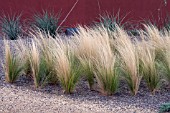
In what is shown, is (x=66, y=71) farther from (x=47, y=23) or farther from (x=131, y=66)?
(x=47, y=23)

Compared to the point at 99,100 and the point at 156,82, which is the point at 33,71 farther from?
the point at 156,82

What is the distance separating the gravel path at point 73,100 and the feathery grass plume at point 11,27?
478 cm

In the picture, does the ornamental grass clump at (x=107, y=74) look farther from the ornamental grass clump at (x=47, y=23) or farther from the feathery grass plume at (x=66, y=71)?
the ornamental grass clump at (x=47, y=23)

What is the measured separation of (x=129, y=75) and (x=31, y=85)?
1.70m

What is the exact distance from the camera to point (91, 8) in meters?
15.1

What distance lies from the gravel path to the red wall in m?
6.39

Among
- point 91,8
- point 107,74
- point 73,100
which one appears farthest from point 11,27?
point 73,100

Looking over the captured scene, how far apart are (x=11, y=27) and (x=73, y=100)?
632 centimetres

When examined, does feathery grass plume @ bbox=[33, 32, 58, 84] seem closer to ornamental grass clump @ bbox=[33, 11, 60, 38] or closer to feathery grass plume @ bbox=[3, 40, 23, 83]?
feathery grass plume @ bbox=[3, 40, 23, 83]

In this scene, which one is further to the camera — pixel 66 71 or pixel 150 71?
pixel 150 71

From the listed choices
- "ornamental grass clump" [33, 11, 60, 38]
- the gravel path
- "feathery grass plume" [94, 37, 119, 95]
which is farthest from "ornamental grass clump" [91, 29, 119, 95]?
"ornamental grass clump" [33, 11, 60, 38]

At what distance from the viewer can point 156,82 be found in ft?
27.1

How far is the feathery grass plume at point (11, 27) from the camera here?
13359 mm

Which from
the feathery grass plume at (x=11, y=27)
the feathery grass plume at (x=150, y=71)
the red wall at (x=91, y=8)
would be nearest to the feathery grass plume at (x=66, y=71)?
the feathery grass plume at (x=150, y=71)
